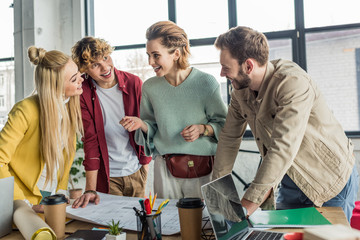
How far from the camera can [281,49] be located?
4008 mm

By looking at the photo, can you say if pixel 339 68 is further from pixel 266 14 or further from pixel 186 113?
pixel 186 113

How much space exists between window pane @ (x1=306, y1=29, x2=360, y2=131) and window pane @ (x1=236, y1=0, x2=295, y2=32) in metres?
0.33

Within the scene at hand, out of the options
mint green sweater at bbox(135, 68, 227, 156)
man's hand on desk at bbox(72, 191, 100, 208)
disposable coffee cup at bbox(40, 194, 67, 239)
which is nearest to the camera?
disposable coffee cup at bbox(40, 194, 67, 239)

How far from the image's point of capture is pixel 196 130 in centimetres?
160

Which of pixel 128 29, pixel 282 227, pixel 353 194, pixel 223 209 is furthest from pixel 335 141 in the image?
pixel 128 29

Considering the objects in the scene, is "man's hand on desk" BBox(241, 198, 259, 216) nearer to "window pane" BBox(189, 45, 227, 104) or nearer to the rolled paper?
the rolled paper

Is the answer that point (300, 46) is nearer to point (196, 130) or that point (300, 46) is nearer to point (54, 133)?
point (196, 130)

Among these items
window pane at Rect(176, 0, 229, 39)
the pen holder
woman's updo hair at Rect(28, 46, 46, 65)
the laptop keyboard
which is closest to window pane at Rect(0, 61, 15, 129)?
window pane at Rect(176, 0, 229, 39)

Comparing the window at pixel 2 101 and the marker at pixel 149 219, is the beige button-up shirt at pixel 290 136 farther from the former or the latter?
the window at pixel 2 101

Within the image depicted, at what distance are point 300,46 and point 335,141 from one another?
2.71 metres

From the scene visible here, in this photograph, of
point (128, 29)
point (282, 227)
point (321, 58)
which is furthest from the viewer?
point (128, 29)

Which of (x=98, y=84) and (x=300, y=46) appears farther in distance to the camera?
(x=300, y=46)

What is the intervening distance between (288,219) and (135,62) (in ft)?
11.7

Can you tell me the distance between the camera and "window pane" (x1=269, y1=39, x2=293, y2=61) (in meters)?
3.98
